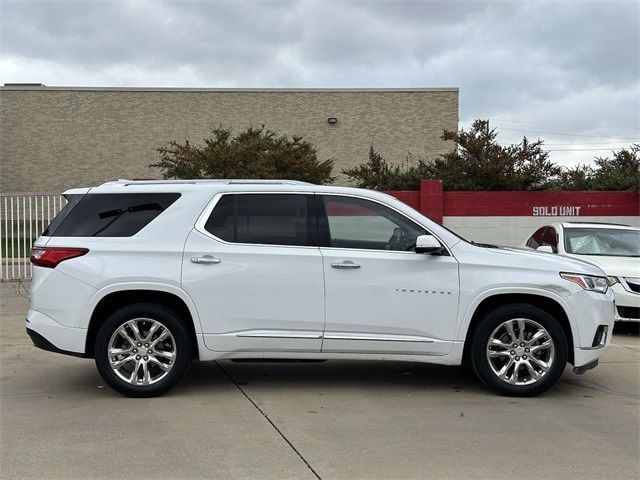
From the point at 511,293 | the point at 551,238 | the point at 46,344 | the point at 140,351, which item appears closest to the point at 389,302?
the point at 511,293

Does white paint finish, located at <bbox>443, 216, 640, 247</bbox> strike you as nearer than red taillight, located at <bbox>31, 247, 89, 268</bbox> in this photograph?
No

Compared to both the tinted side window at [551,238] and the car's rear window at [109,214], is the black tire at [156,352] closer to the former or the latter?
the car's rear window at [109,214]

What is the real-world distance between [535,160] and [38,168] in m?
30.0

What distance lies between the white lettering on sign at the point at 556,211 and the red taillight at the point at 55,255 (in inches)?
458

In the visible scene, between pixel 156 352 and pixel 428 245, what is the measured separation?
252 cm

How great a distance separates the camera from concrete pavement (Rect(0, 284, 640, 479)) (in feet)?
13.2

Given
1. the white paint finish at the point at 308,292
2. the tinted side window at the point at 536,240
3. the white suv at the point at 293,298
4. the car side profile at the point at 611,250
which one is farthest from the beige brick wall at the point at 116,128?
the white paint finish at the point at 308,292

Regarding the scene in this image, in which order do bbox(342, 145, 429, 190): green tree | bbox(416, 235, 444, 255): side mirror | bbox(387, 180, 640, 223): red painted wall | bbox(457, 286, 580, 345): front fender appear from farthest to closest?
bbox(342, 145, 429, 190): green tree
bbox(387, 180, 640, 223): red painted wall
bbox(457, 286, 580, 345): front fender
bbox(416, 235, 444, 255): side mirror

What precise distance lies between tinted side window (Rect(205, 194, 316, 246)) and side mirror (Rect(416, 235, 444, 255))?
927mm

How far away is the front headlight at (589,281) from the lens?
218 inches

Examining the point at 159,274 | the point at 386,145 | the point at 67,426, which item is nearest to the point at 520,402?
the point at 159,274

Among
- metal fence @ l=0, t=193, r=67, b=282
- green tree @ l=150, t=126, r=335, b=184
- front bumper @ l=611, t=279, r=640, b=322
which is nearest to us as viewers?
front bumper @ l=611, t=279, r=640, b=322

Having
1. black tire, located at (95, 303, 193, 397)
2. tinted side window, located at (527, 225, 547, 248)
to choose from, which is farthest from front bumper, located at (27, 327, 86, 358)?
tinted side window, located at (527, 225, 547, 248)

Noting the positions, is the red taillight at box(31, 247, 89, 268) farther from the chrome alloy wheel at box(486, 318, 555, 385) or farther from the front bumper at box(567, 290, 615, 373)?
the front bumper at box(567, 290, 615, 373)
